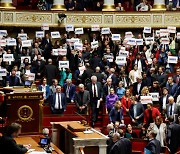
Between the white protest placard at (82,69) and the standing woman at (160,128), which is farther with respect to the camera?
the white protest placard at (82,69)

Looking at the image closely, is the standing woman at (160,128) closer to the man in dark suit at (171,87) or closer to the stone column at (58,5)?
the man in dark suit at (171,87)

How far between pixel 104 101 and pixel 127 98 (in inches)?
45.6

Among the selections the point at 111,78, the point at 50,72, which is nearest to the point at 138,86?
the point at 111,78

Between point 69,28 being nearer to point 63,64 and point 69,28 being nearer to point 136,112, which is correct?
point 63,64

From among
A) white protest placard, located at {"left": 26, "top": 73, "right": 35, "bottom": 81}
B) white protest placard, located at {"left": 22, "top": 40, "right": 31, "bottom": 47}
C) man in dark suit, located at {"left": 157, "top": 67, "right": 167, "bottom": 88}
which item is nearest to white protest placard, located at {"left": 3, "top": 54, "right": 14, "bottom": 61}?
white protest placard, located at {"left": 22, "top": 40, "right": 31, "bottom": 47}

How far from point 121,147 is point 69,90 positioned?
674cm

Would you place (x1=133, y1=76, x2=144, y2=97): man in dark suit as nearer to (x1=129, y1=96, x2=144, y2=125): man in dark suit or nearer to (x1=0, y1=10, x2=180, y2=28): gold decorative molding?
(x1=129, y1=96, x2=144, y2=125): man in dark suit

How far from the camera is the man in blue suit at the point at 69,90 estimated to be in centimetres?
2164

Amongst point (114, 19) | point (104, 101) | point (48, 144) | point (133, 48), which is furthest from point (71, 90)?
point (114, 19)

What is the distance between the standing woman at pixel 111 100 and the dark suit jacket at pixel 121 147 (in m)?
5.12

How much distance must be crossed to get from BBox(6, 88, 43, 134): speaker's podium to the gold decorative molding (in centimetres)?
1777

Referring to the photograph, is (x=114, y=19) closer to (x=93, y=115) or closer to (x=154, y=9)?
(x=154, y=9)

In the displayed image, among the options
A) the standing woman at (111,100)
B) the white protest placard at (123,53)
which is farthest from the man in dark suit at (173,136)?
the white protest placard at (123,53)

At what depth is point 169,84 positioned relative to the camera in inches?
857
